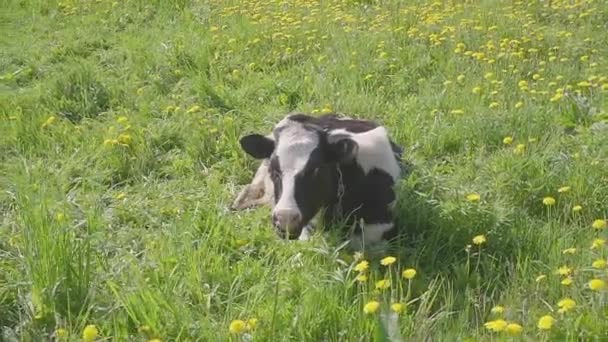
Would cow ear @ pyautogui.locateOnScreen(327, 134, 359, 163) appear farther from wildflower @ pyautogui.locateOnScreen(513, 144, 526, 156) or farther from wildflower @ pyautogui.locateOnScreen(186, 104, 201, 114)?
wildflower @ pyautogui.locateOnScreen(186, 104, 201, 114)

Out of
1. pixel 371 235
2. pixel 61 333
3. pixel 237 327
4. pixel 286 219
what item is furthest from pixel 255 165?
pixel 237 327

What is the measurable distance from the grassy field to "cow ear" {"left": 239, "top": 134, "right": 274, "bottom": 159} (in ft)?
1.54

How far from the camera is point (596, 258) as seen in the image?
3.84 metres

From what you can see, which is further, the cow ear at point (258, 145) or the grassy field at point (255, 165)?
the cow ear at point (258, 145)

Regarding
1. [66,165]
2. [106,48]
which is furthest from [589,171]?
[106,48]

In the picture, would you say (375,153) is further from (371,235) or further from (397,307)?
(397,307)

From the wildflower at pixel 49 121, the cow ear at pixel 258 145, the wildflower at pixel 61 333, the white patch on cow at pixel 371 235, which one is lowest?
the white patch on cow at pixel 371 235

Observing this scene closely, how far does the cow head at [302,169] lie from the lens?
4266 mm

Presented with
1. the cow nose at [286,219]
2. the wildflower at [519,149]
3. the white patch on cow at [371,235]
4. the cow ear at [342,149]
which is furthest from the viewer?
the wildflower at [519,149]

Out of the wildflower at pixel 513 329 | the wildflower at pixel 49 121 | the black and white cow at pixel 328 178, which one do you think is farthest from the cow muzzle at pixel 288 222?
the wildflower at pixel 49 121

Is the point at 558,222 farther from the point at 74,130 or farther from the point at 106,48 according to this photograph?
the point at 106,48

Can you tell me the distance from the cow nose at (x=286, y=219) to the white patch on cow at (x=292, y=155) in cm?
5

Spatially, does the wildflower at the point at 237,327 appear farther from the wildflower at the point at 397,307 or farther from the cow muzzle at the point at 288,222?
the cow muzzle at the point at 288,222

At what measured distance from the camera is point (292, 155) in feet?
15.0
